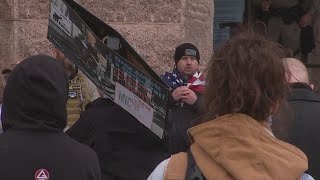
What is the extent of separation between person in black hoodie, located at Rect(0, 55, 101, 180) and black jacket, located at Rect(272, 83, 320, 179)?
1.24 m

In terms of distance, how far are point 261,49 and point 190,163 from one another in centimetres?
43

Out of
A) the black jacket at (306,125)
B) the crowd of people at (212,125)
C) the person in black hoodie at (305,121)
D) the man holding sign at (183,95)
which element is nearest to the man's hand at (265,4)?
the man holding sign at (183,95)

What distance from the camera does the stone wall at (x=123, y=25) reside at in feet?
21.1

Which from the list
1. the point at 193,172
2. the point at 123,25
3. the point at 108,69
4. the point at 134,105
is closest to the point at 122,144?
the point at 134,105

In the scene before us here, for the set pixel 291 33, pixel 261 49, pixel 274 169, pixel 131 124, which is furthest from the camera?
pixel 291 33

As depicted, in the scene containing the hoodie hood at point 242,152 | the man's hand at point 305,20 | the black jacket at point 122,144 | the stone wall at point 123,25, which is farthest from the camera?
the man's hand at point 305,20

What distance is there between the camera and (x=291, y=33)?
942cm

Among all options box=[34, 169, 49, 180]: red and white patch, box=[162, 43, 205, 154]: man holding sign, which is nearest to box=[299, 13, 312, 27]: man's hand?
box=[162, 43, 205, 154]: man holding sign

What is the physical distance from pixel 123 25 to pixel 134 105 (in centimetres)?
302

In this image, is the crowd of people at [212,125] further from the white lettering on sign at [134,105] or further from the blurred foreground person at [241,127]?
the white lettering on sign at [134,105]

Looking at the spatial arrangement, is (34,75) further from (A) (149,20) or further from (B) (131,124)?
(A) (149,20)

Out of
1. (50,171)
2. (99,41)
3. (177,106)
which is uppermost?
(99,41)

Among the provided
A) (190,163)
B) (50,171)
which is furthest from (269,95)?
(50,171)

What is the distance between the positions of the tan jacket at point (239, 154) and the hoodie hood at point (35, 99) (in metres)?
0.52
